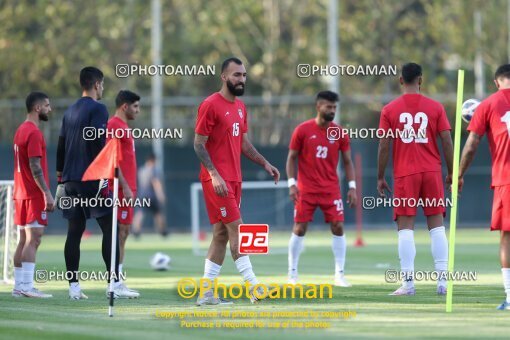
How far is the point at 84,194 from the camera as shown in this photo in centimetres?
1351

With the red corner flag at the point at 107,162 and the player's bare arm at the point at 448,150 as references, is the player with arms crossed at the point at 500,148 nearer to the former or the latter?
the player's bare arm at the point at 448,150

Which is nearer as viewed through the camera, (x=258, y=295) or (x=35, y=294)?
(x=258, y=295)

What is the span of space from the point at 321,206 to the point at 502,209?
4388 millimetres

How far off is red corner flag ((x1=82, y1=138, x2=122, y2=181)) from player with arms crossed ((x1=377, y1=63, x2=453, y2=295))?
3499 mm

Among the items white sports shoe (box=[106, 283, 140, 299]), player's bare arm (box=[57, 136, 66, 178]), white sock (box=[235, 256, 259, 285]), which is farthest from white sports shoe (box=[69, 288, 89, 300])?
white sock (box=[235, 256, 259, 285])

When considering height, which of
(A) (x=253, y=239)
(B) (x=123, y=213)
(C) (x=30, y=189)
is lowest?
(A) (x=253, y=239)

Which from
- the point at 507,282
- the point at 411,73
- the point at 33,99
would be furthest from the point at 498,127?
the point at 33,99

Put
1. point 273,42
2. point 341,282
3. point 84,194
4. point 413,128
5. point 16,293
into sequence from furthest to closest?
point 273,42, point 341,282, point 16,293, point 413,128, point 84,194

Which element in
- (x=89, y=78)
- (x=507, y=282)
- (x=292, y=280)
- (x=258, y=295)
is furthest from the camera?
(x=292, y=280)

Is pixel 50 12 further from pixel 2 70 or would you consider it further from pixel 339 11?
pixel 339 11

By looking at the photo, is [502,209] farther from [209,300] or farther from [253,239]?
[209,300]

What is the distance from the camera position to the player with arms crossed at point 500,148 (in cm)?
1191

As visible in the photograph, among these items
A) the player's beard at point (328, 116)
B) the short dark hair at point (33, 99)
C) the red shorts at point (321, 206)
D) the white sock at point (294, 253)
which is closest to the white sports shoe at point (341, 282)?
the white sock at point (294, 253)

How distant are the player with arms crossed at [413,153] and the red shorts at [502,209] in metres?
1.88
